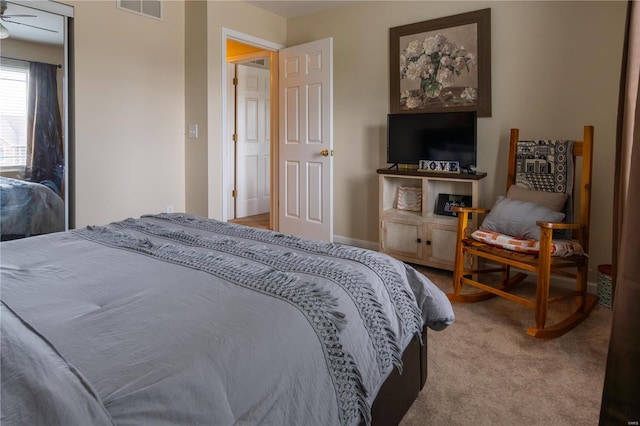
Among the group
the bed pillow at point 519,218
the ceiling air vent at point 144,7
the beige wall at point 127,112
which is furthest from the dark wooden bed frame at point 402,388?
the ceiling air vent at point 144,7

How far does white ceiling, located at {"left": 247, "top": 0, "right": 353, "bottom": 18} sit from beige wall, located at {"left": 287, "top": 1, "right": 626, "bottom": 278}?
9cm

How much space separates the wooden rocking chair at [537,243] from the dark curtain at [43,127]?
3.07 metres

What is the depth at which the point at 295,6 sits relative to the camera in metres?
4.36

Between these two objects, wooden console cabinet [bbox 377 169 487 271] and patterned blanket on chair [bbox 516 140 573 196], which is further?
wooden console cabinet [bbox 377 169 487 271]

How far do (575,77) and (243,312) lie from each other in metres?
3.15

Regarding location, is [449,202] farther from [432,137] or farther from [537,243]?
[537,243]

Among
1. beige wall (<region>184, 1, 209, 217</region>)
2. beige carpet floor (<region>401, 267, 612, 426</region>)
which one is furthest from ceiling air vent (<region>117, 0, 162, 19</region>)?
beige carpet floor (<region>401, 267, 612, 426</region>)

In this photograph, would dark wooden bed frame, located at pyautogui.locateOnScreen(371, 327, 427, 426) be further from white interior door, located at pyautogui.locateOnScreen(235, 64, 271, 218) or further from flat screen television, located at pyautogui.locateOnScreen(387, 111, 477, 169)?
white interior door, located at pyautogui.locateOnScreen(235, 64, 271, 218)

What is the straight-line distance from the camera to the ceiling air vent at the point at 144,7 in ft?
11.9

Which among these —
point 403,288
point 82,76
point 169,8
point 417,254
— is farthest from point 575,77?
point 82,76

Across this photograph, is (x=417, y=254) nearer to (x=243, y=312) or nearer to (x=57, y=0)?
(x=243, y=312)

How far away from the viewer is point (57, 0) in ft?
10.6

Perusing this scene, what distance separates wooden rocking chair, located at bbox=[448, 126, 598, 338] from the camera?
8.09 ft

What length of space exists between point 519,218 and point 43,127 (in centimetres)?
349
